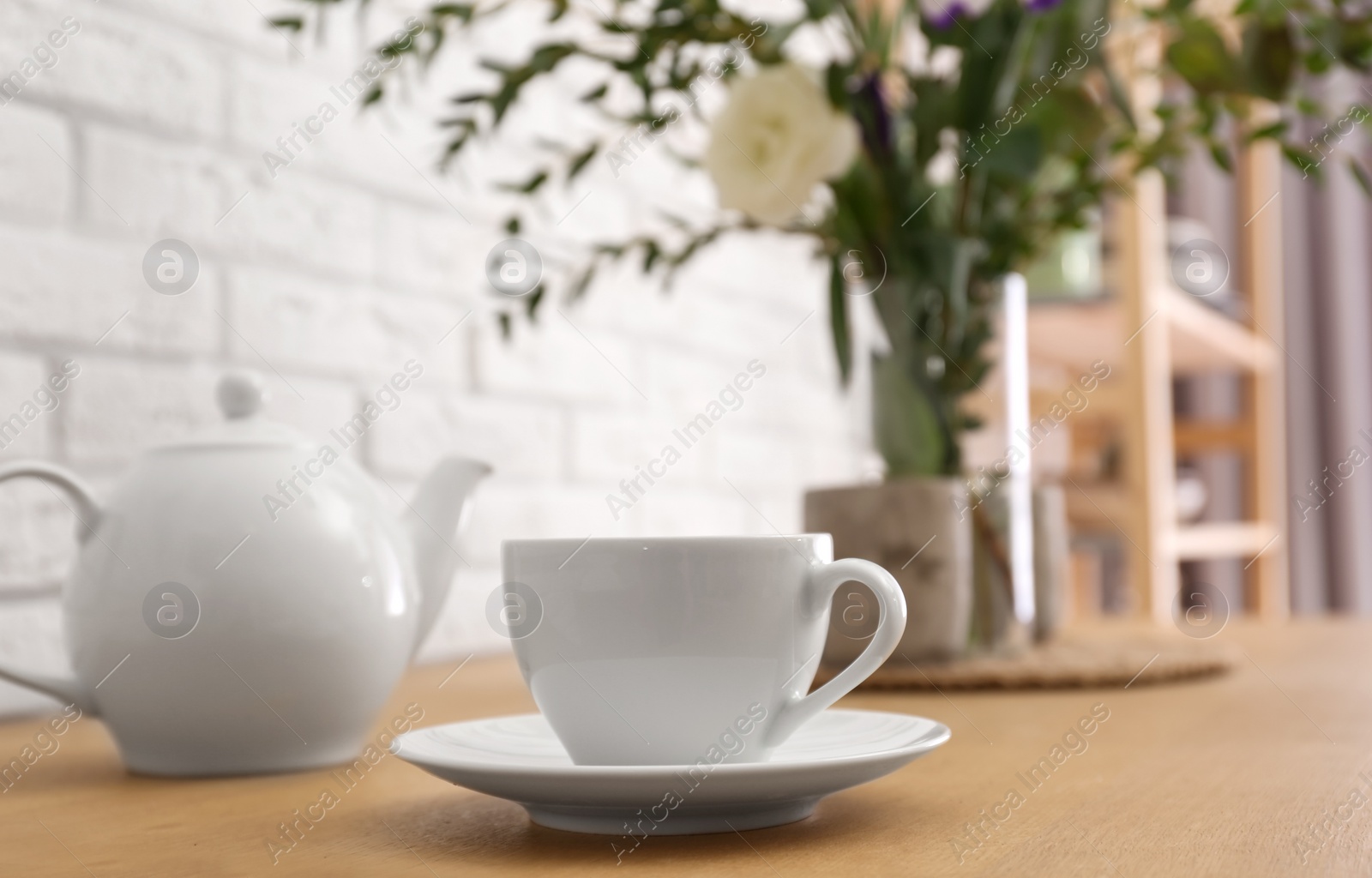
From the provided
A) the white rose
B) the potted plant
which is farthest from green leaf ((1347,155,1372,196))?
the white rose

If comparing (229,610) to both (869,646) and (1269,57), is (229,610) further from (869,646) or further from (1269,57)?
(1269,57)

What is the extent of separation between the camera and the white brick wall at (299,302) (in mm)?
839

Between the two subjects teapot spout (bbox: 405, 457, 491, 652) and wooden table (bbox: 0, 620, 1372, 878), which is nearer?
wooden table (bbox: 0, 620, 1372, 878)

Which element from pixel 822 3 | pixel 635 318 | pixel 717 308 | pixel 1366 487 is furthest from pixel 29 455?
pixel 1366 487

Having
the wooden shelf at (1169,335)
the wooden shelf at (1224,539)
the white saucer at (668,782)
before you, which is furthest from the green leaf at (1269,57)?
the wooden shelf at (1224,539)

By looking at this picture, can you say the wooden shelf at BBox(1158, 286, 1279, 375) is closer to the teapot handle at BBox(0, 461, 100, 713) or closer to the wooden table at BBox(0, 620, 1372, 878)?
the wooden table at BBox(0, 620, 1372, 878)

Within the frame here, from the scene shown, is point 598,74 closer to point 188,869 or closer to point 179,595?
point 179,595

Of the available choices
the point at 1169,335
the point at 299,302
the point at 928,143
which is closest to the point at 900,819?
the point at 928,143

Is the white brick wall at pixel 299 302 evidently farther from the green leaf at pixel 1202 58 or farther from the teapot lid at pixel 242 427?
the green leaf at pixel 1202 58

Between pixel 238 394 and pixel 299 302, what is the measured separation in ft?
1.28

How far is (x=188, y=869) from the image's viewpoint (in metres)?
0.43

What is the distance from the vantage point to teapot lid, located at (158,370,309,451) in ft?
2.09

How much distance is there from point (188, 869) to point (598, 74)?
1178 mm

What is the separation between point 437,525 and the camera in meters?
0.71
